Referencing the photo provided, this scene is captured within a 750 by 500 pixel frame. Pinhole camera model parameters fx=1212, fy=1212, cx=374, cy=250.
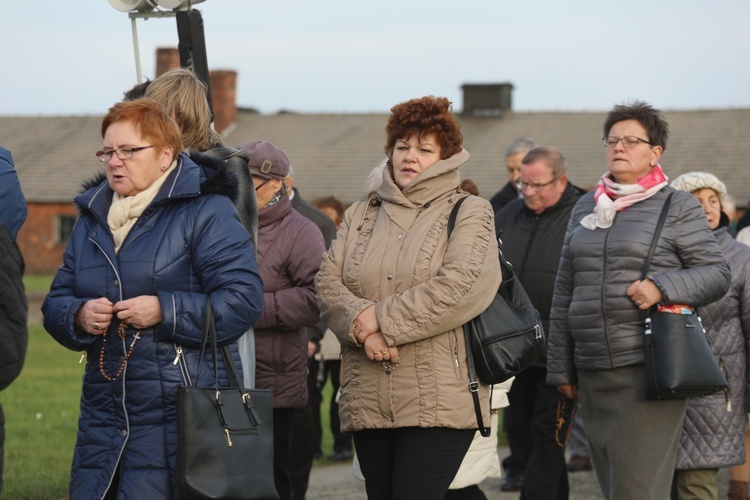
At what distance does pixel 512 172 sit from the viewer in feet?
33.1

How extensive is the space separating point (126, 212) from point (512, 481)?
17.2 feet

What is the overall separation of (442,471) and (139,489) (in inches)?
53.6

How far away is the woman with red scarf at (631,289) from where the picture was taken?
610cm

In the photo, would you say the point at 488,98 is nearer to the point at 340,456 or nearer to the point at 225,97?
the point at 225,97

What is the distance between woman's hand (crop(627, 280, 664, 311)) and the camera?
597 cm

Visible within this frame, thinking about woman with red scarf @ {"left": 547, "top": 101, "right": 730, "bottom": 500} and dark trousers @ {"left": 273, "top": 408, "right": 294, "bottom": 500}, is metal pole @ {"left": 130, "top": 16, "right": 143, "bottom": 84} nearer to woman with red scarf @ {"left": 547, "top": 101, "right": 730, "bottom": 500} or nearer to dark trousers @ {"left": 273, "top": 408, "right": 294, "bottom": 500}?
dark trousers @ {"left": 273, "top": 408, "right": 294, "bottom": 500}

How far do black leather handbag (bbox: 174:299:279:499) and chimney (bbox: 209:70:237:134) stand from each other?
45.4 meters

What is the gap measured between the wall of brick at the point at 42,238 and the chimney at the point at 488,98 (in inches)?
652

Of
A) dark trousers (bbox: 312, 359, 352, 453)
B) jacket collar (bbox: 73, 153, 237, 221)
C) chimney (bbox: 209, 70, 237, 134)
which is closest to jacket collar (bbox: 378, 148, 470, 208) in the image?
jacket collar (bbox: 73, 153, 237, 221)

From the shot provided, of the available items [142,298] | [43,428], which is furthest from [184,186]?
[43,428]

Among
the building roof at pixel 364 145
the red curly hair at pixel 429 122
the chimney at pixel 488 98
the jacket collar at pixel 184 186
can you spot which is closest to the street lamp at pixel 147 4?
the red curly hair at pixel 429 122

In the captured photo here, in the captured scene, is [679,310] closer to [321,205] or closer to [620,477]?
[620,477]

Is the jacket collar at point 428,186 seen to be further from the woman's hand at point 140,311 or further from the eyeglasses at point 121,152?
the woman's hand at point 140,311

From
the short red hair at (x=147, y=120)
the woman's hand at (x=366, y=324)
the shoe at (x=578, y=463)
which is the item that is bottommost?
the shoe at (x=578, y=463)
